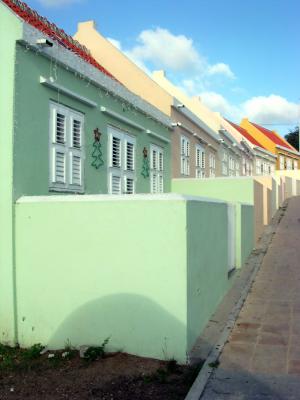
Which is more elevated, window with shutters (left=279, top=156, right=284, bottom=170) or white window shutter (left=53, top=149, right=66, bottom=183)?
window with shutters (left=279, top=156, right=284, bottom=170)

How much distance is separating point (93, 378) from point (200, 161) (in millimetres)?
13090

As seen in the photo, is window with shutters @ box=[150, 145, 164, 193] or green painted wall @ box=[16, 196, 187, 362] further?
window with shutters @ box=[150, 145, 164, 193]

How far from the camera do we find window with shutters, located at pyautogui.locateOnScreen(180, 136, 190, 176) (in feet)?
48.0

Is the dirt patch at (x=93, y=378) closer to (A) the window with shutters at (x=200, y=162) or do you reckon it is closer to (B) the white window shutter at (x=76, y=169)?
(B) the white window shutter at (x=76, y=169)

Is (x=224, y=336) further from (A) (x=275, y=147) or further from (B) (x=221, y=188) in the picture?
(A) (x=275, y=147)

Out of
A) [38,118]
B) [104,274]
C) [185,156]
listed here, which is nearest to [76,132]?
[38,118]

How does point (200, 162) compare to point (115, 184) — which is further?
point (200, 162)

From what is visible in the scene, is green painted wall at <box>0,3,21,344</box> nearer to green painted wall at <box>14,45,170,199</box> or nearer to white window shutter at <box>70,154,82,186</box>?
green painted wall at <box>14,45,170,199</box>

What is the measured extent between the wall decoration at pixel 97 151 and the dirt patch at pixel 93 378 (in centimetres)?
406

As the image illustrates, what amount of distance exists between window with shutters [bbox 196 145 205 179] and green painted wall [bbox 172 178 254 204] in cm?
294

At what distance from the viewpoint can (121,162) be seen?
9.88 metres

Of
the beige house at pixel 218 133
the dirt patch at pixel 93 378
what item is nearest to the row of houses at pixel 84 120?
the dirt patch at pixel 93 378

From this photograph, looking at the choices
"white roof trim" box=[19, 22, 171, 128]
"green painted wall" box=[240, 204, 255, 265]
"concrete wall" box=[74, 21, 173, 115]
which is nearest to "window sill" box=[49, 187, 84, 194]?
"white roof trim" box=[19, 22, 171, 128]

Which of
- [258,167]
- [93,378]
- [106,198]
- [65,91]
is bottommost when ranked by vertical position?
[93,378]
